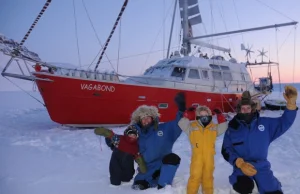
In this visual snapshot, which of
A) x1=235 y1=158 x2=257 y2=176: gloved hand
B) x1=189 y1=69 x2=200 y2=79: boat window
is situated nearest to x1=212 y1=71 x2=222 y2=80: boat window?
x1=189 y1=69 x2=200 y2=79: boat window

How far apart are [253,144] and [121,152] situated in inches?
60.9

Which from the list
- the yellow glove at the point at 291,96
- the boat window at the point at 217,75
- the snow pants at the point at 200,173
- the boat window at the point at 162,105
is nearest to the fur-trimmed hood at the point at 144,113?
the snow pants at the point at 200,173

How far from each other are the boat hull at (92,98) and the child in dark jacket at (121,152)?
5.30m

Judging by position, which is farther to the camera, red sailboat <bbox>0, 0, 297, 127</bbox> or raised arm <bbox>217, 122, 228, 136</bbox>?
red sailboat <bbox>0, 0, 297, 127</bbox>

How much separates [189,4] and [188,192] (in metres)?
10.2

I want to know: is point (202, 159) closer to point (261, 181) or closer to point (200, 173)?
point (200, 173)

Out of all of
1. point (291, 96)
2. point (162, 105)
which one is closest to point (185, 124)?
point (291, 96)

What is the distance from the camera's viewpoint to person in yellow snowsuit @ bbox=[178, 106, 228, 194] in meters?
→ 2.89

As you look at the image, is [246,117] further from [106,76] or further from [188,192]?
[106,76]

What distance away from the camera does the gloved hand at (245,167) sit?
283 centimetres

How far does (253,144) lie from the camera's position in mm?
2980

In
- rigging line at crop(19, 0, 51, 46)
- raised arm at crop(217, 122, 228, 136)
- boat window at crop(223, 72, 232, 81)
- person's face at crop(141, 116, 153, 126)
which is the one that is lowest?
raised arm at crop(217, 122, 228, 136)

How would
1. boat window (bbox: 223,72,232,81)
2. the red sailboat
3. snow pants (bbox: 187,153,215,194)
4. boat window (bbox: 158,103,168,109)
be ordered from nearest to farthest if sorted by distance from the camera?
snow pants (bbox: 187,153,215,194) < the red sailboat < boat window (bbox: 158,103,168,109) < boat window (bbox: 223,72,232,81)

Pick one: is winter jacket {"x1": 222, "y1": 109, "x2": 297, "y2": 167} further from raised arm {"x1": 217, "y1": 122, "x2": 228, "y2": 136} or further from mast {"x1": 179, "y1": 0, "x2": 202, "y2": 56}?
mast {"x1": 179, "y1": 0, "x2": 202, "y2": 56}
